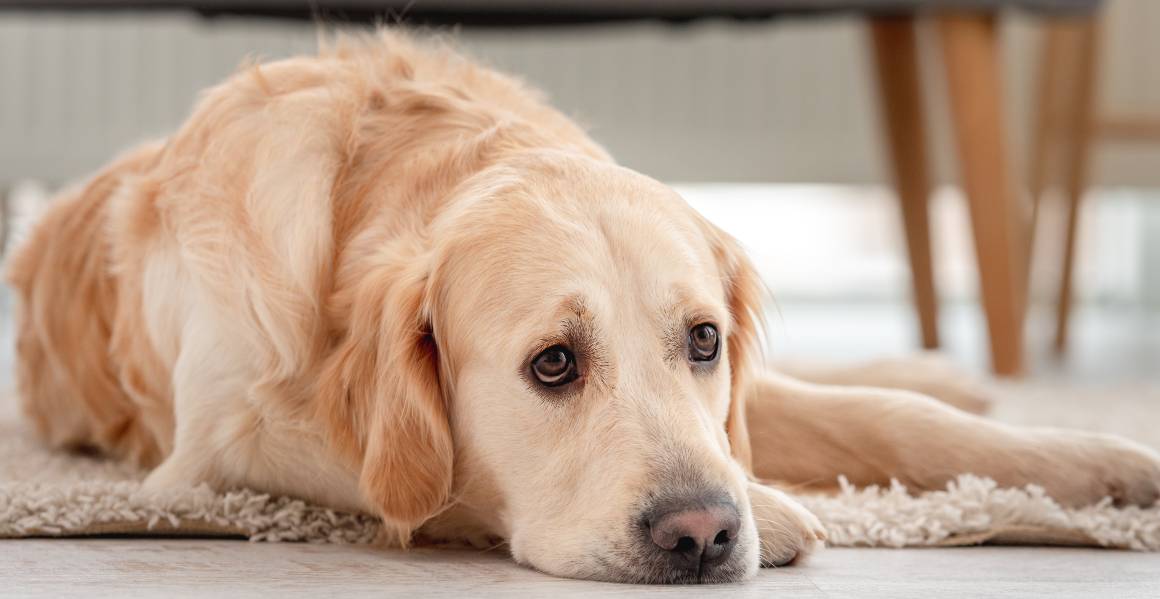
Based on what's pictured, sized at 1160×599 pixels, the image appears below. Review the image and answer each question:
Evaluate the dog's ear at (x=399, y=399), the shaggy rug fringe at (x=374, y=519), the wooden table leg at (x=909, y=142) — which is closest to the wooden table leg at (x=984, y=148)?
the wooden table leg at (x=909, y=142)

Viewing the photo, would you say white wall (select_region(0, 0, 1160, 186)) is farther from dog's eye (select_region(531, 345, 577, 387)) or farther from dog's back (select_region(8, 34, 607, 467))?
dog's eye (select_region(531, 345, 577, 387))

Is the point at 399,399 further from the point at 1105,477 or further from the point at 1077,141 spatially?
the point at 1077,141

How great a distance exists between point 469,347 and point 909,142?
2816 mm

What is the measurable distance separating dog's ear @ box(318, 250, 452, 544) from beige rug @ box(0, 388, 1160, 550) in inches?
5.8

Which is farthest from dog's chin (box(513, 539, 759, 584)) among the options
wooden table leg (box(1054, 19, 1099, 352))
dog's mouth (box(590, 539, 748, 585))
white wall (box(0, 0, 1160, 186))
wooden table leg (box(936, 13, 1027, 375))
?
white wall (box(0, 0, 1160, 186))

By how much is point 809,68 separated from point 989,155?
230cm

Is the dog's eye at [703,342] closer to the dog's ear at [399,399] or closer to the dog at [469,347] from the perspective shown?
the dog at [469,347]

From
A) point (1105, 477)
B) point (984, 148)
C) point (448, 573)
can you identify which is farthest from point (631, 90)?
point (448, 573)

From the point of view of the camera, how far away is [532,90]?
1.92m

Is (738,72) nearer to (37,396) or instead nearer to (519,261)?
(37,396)

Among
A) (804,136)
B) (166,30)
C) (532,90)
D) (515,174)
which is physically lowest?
(515,174)

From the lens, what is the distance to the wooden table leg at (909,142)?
3.85 m

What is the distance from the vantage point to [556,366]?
133 cm

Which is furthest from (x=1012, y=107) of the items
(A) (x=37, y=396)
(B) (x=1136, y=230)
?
(A) (x=37, y=396)
